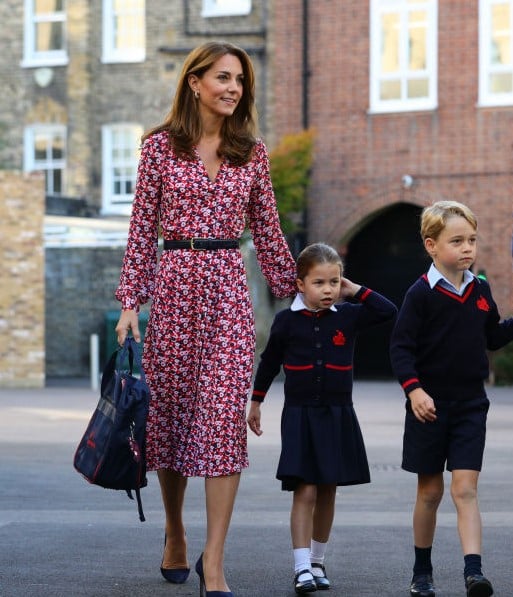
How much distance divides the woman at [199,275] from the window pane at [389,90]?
21.3 metres

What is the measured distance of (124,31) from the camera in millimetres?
31062

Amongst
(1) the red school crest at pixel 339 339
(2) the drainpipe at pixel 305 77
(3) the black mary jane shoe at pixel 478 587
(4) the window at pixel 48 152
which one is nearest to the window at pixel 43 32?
(4) the window at pixel 48 152

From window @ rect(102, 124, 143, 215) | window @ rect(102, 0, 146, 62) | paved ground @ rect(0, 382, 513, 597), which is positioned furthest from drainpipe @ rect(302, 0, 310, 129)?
paved ground @ rect(0, 382, 513, 597)

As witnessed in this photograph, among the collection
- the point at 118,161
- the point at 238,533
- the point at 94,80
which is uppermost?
the point at 94,80

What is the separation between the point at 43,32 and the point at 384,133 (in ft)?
26.6

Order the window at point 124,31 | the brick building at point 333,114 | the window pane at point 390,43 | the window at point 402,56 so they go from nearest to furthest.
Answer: the brick building at point 333,114
the window at point 402,56
the window pane at point 390,43
the window at point 124,31

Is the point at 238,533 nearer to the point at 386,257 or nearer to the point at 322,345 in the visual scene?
the point at 322,345

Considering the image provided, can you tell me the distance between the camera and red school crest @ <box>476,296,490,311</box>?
6203 millimetres

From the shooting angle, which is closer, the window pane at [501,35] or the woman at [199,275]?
the woman at [199,275]

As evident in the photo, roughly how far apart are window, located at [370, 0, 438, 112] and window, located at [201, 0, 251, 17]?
119 inches

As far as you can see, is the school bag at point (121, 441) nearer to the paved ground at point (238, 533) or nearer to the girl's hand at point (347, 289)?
the paved ground at point (238, 533)

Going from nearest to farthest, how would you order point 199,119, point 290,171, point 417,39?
point 199,119
point 290,171
point 417,39

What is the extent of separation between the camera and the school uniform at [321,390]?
643cm

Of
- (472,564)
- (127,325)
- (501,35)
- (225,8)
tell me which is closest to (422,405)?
(472,564)
